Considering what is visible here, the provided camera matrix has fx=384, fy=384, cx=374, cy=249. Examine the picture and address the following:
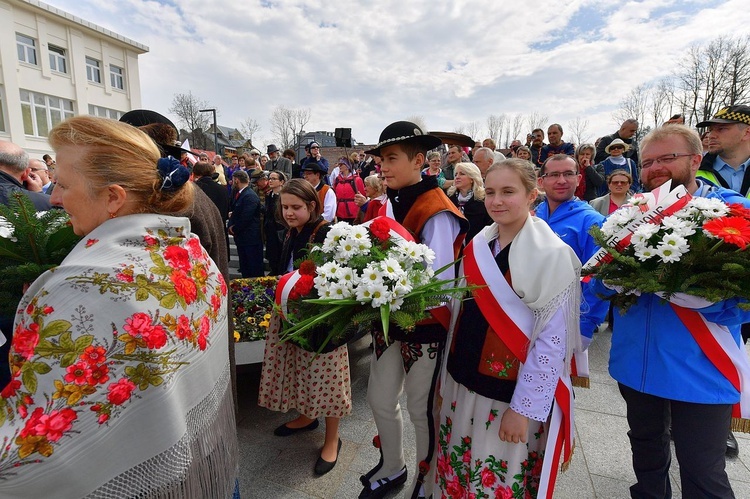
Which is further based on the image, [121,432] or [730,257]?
[730,257]

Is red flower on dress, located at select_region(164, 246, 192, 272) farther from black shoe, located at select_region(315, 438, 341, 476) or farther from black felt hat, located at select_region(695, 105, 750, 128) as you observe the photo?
black felt hat, located at select_region(695, 105, 750, 128)

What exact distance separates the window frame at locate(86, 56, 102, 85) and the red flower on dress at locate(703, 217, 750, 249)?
1562 inches

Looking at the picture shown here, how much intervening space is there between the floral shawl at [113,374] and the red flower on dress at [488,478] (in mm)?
1260

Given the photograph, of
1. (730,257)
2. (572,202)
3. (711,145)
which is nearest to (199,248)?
(730,257)

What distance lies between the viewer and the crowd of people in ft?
3.42

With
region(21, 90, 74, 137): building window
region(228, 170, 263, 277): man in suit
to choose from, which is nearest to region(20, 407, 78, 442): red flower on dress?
region(228, 170, 263, 277): man in suit

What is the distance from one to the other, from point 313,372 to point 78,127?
2107 mm

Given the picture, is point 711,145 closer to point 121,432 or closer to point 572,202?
point 572,202

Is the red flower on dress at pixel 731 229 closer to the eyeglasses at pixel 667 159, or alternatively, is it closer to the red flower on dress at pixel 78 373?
the eyeglasses at pixel 667 159

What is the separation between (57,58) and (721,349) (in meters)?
39.8

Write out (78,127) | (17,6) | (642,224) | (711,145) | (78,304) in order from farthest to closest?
(17,6) < (711,145) < (642,224) < (78,127) < (78,304)

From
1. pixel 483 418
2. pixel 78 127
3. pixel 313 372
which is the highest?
pixel 78 127

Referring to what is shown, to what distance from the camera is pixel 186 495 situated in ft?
4.17

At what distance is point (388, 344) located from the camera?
1870 millimetres
